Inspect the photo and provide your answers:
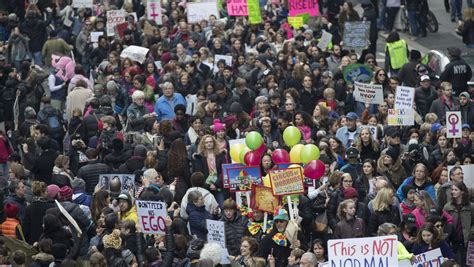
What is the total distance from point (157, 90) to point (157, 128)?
4026mm

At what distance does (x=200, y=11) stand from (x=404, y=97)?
32.1ft

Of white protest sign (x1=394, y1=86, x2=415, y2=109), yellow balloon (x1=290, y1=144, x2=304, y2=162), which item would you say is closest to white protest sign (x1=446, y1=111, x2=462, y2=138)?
white protest sign (x1=394, y1=86, x2=415, y2=109)

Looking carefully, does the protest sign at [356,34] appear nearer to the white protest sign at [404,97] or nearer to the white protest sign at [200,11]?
the white protest sign at [200,11]

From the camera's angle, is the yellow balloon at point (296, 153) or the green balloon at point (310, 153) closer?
the green balloon at point (310, 153)

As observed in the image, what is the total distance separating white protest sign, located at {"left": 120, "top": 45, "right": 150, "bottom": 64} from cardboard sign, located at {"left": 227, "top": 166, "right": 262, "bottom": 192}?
8.61m

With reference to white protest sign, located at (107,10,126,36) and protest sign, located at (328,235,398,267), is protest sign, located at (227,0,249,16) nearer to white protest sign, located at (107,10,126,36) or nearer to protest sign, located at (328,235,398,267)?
white protest sign, located at (107,10,126,36)

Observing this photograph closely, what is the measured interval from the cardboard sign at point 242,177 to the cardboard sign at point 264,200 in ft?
3.25

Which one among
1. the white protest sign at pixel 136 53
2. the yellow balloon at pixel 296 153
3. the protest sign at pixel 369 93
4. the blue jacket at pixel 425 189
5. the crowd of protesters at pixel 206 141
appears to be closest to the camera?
the crowd of protesters at pixel 206 141

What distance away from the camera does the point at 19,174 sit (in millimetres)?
19375

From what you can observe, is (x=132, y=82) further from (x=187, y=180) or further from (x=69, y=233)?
(x=69, y=233)

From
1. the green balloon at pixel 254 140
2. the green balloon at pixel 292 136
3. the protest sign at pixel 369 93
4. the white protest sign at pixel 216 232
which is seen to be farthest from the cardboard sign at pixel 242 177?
the protest sign at pixel 369 93

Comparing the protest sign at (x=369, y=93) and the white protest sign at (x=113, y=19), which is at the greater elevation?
the white protest sign at (x=113, y=19)

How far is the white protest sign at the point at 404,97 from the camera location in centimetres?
2238

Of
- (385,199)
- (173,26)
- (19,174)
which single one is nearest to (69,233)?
(19,174)
